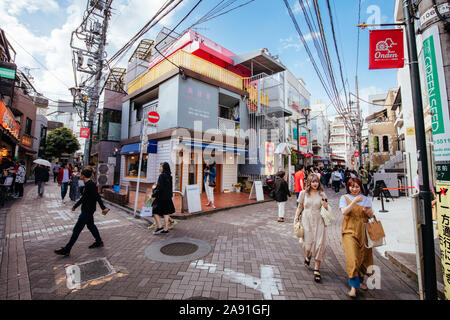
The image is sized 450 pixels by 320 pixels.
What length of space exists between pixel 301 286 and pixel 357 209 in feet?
4.73

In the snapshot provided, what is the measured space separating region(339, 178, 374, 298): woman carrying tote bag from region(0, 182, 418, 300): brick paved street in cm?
29

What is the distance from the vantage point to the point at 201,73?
38.8ft

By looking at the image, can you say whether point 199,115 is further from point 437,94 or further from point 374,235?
point 374,235

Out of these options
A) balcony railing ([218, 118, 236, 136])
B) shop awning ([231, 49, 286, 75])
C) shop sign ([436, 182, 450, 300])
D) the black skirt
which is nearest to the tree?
balcony railing ([218, 118, 236, 136])

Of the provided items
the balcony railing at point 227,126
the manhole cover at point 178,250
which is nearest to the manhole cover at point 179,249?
the manhole cover at point 178,250

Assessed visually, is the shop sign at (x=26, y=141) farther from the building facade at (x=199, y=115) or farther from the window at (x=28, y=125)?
the building facade at (x=199, y=115)

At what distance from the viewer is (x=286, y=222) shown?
660cm

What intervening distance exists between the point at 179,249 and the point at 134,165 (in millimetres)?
11122

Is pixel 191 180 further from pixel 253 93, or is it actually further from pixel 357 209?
pixel 357 209

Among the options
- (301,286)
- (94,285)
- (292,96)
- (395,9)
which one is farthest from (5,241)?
(292,96)

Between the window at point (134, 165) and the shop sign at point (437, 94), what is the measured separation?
1260 cm

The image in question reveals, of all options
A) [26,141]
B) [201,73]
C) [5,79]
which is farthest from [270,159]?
[26,141]

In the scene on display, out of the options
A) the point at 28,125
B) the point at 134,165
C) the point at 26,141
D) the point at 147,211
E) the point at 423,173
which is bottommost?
the point at 147,211

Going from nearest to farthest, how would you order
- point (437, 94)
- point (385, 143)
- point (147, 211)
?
point (437, 94) → point (147, 211) → point (385, 143)
